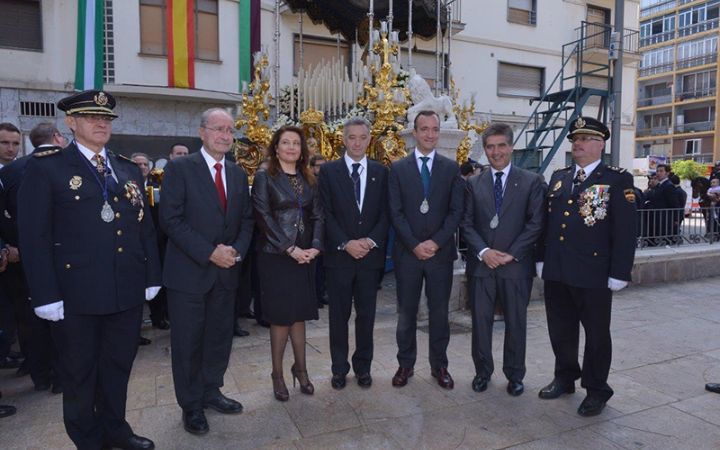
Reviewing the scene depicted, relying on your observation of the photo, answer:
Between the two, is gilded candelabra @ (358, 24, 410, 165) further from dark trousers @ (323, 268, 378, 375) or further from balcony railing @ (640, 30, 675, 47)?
balcony railing @ (640, 30, 675, 47)

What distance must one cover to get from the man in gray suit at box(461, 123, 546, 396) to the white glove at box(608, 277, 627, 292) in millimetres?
576

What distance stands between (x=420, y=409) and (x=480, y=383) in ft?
1.98

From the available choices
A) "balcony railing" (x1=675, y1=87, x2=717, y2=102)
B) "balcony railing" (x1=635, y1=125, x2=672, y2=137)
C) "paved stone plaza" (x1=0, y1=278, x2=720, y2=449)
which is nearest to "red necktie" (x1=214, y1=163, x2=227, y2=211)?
"paved stone plaza" (x1=0, y1=278, x2=720, y2=449)

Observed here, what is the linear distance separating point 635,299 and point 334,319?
4.76 meters

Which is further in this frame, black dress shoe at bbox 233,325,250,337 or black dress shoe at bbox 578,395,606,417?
black dress shoe at bbox 233,325,250,337

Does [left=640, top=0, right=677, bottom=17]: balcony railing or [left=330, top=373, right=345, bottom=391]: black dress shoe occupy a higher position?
[left=640, top=0, right=677, bottom=17]: balcony railing

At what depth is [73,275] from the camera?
2.81 m

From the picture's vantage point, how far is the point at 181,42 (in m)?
11.8

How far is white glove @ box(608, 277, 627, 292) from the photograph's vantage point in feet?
11.4

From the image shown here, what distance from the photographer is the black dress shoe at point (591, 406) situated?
350 centimetres

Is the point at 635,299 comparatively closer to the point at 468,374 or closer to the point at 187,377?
the point at 468,374

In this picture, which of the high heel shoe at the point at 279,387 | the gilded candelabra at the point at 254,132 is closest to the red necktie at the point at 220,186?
the high heel shoe at the point at 279,387

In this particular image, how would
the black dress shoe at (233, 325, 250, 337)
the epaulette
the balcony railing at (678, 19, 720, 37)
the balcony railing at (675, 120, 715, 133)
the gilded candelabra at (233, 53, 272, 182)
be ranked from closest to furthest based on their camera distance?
the epaulette < the black dress shoe at (233, 325, 250, 337) < the gilded candelabra at (233, 53, 272, 182) < the balcony railing at (675, 120, 715, 133) < the balcony railing at (678, 19, 720, 37)

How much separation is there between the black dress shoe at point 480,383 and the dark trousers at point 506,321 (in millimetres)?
28
